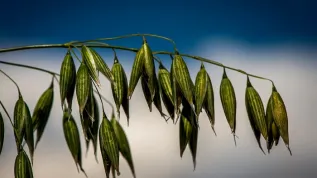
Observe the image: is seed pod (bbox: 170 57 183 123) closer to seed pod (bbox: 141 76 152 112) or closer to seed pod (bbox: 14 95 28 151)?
seed pod (bbox: 141 76 152 112)

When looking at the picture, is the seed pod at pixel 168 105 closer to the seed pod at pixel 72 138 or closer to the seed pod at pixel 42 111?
the seed pod at pixel 72 138

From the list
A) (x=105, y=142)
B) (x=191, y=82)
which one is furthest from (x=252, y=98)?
(x=105, y=142)

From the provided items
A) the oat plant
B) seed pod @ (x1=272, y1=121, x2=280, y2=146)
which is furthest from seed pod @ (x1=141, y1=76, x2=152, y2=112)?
seed pod @ (x1=272, y1=121, x2=280, y2=146)

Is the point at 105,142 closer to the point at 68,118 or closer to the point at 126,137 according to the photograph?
the point at 126,137

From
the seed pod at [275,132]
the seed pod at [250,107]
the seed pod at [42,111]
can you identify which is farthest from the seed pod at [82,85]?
the seed pod at [275,132]

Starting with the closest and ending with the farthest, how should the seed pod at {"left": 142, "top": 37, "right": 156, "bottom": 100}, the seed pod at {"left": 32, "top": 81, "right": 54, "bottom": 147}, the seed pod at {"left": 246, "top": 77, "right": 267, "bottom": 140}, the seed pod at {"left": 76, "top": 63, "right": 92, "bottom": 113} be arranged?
the seed pod at {"left": 76, "top": 63, "right": 92, "bottom": 113} < the seed pod at {"left": 142, "top": 37, "right": 156, "bottom": 100} < the seed pod at {"left": 246, "top": 77, "right": 267, "bottom": 140} < the seed pod at {"left": 32, "top": 81, "right": 54, "bottom": 147}

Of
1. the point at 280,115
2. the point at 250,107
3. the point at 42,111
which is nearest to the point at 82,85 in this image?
the point at 42,111
